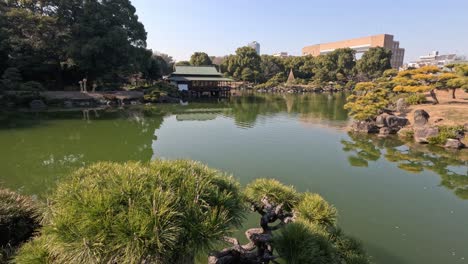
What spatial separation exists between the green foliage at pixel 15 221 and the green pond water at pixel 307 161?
4.55 ft

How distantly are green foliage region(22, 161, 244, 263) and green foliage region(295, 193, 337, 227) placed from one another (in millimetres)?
1161

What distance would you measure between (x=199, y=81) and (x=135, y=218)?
31.1 m

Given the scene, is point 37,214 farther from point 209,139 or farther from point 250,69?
point 250,69

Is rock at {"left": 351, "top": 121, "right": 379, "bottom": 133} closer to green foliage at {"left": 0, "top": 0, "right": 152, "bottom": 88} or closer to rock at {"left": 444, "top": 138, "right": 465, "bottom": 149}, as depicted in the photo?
rock at {"left": 444, "top": 138, "right": 465, "bottom": 149}

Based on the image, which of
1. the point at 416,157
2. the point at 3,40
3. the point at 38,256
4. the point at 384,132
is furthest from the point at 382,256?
the point at 3,40

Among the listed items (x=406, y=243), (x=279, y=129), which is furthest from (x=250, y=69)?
(x=406, y=243)

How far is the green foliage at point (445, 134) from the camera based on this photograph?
456 inches

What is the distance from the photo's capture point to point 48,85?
24953 millimetres

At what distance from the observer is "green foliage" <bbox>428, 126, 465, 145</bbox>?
38.0ft

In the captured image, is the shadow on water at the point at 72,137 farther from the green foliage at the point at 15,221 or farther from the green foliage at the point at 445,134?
the green foliage at the point at 445,134

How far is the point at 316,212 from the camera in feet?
9.63

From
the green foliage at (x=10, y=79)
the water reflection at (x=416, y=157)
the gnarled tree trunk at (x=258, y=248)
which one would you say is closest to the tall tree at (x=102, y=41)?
the green foliage at (x=10, y=79)

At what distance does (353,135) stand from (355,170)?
19.5ft

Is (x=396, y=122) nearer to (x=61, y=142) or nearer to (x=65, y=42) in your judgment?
(x=61, y=142)
